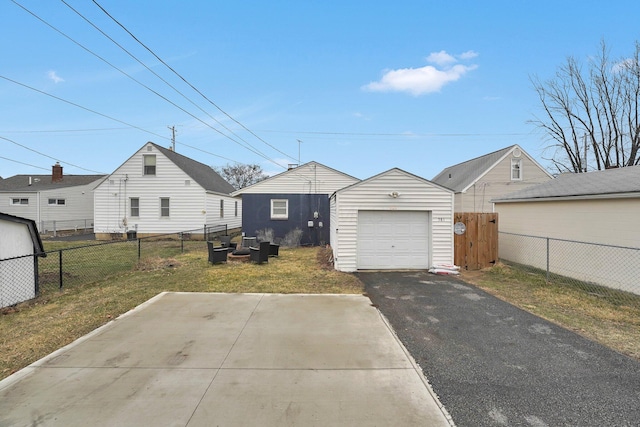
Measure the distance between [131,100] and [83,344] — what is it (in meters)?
12.0

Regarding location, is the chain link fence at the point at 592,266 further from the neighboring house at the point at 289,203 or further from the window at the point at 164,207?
the window at the point at 164,207

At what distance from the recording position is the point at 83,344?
170 inches

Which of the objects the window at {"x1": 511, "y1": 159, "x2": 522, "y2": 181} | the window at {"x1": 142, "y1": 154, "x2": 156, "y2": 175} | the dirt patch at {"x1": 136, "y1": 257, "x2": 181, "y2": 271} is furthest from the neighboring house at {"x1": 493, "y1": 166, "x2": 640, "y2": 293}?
the window at {"x1": 142, "y1": 154, "x2": 156, "y2": 175}

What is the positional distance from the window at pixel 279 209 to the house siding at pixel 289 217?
0.52ft

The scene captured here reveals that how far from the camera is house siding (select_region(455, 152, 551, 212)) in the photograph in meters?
22.4

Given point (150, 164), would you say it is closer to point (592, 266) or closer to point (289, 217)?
point (289, 217)

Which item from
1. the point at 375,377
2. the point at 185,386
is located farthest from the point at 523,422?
the point at 185,386

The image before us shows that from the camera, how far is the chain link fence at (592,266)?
7.53 m

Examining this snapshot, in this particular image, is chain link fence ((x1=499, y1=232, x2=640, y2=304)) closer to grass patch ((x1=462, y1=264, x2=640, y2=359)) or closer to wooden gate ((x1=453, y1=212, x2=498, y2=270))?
grass patch ((x1=462, y1=264, x2=640, y2=359))

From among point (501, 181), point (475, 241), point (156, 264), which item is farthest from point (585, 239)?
point (501, 181)

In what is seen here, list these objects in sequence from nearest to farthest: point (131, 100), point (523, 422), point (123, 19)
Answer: point (523, 422), point (123, 19), point (131, 100)

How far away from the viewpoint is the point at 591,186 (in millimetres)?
9234

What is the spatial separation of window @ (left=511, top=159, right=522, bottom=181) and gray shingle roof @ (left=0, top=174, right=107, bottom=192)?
33.1 metres

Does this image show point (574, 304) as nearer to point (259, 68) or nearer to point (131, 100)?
point (259, 68)
